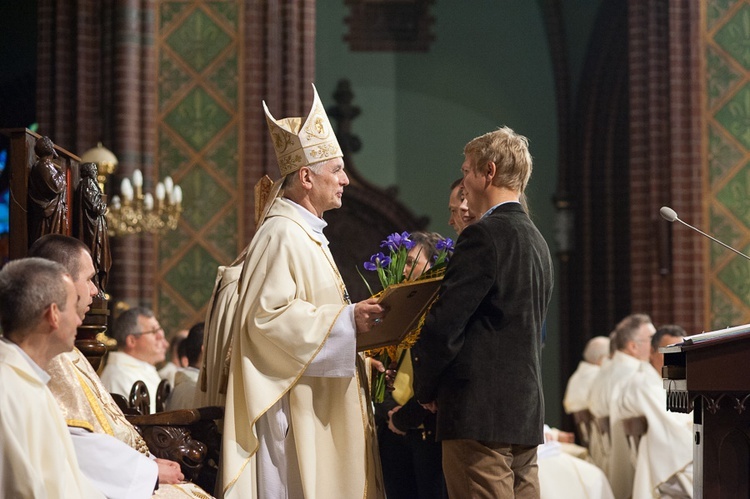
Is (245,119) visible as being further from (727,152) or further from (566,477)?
(566,477)

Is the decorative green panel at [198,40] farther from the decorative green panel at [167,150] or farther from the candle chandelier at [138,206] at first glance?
the candle chandelier at [138,206]

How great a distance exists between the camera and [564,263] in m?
14.0

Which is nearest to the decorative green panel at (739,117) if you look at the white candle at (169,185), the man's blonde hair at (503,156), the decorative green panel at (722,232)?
the decorative green panel at (722,232)

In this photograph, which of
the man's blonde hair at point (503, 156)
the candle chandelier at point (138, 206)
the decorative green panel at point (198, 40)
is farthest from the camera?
the decorative green panel at point (198, 40)

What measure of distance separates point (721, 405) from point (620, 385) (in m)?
4.41

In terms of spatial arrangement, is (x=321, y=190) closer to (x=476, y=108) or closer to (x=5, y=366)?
(x=5, y=366)

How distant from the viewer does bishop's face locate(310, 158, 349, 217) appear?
14.6ft

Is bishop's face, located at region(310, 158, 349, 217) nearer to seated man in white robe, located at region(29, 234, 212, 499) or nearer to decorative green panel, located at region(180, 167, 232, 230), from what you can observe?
seated man in white robe, located at region(29, 234, 212, 499)

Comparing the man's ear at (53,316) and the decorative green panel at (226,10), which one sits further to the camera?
the decorative green panel at (226,10)

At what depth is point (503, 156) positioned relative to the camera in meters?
3.83

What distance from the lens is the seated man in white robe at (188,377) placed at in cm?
573

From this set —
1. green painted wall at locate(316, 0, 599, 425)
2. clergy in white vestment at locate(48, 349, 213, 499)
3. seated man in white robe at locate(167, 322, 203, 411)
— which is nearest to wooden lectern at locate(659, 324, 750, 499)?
clergy in white vestment at locate(48, 349, 213, 499)

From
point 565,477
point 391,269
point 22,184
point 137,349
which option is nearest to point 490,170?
point 391,269

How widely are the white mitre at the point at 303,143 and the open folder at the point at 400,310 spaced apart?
0.76 m
